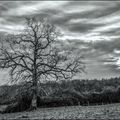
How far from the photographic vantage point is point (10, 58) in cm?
4175

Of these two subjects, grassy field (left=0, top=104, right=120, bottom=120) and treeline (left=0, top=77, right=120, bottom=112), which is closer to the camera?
grassy field (left=0, top=104, right=120, bottom=120)

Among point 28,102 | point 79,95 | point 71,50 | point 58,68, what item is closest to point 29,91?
point 28,102

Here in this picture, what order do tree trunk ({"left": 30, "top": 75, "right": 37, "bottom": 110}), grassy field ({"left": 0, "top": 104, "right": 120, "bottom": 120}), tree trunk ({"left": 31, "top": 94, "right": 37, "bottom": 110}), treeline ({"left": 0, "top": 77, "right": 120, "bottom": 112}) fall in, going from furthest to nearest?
1. tree trunk ({"left": 31, "top": 94, "right": 37, "bottom": 110})
2. treeline ({"left": 0, "top": 77, "right": 120, "bottom": 112})
3. tree trunk ({"left": 30, "top": 75, "right": 37, "bottom": 110})
4. grassy field ({"left": 0, "top": 104, "right": 120, "bottom": 120})

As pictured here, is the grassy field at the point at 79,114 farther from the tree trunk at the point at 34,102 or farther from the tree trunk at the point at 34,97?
the tree trunk at the point at 34,102

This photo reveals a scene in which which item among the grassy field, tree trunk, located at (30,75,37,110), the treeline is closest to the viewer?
the grassy field

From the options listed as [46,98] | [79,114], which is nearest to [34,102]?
[46,98]

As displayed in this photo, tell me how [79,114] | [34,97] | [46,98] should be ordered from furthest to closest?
[46,98] → [34,97] → [79,114]

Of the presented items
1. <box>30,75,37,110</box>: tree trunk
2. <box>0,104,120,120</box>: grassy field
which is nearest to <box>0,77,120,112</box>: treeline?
<box>30,75,37,110</box>: tree trunk

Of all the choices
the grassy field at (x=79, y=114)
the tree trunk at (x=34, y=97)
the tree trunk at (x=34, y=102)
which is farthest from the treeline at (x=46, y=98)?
the grassy field at (x=79, y=114)

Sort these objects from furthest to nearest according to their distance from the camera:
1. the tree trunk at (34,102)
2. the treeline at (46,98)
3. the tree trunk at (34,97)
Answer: the tree trunk at (34,102)
the treeline at (46,98)
the tree trunk at (34,97)

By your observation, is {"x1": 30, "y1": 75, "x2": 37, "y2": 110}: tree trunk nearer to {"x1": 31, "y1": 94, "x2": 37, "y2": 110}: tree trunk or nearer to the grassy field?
{"x1": 31, "y1": 94, "x2": 37, "y2": 110}: tree trunk

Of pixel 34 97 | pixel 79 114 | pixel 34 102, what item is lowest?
pixel 34 102

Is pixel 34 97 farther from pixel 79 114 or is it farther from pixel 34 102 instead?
pixel 79 114

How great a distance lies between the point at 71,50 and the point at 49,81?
Result: 5.34 meters
